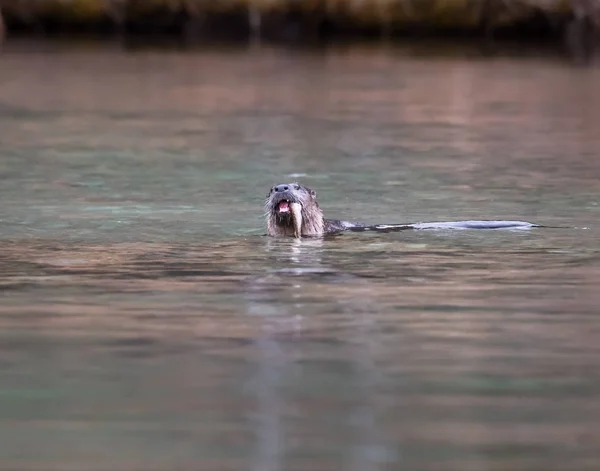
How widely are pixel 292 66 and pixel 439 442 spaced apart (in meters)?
28.4

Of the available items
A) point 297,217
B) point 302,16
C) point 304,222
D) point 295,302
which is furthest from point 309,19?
point 295,302

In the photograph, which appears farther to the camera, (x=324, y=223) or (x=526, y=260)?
(x=324, y=223)

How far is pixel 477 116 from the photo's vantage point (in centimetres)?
2420

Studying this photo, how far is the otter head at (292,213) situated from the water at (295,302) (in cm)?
19

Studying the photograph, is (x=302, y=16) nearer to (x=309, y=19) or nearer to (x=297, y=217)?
(x=309, y=19)

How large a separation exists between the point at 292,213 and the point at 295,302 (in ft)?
9.03

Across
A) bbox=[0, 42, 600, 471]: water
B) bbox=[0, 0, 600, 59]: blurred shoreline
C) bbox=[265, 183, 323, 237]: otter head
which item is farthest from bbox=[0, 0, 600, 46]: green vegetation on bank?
bbox=[265, 183, 323, 237]: otter head

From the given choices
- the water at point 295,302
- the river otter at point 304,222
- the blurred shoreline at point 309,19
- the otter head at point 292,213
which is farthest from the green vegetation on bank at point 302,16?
the otter head at point 292,213

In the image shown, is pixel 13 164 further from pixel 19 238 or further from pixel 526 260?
pixel 526 260

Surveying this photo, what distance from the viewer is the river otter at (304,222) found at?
12242 mm

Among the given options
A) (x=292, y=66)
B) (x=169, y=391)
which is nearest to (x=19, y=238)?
(x=169, y=391)

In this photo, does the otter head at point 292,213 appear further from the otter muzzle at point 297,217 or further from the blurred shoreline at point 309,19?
the blurred shoreline at point 309,19

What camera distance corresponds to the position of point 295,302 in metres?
9.50

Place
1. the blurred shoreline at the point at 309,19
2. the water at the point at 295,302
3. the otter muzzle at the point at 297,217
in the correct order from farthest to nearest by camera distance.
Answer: the blurred shoreline at the point at 309,19 → the otter muzzle at the point at 297,217 → the water at the point at 295,302
